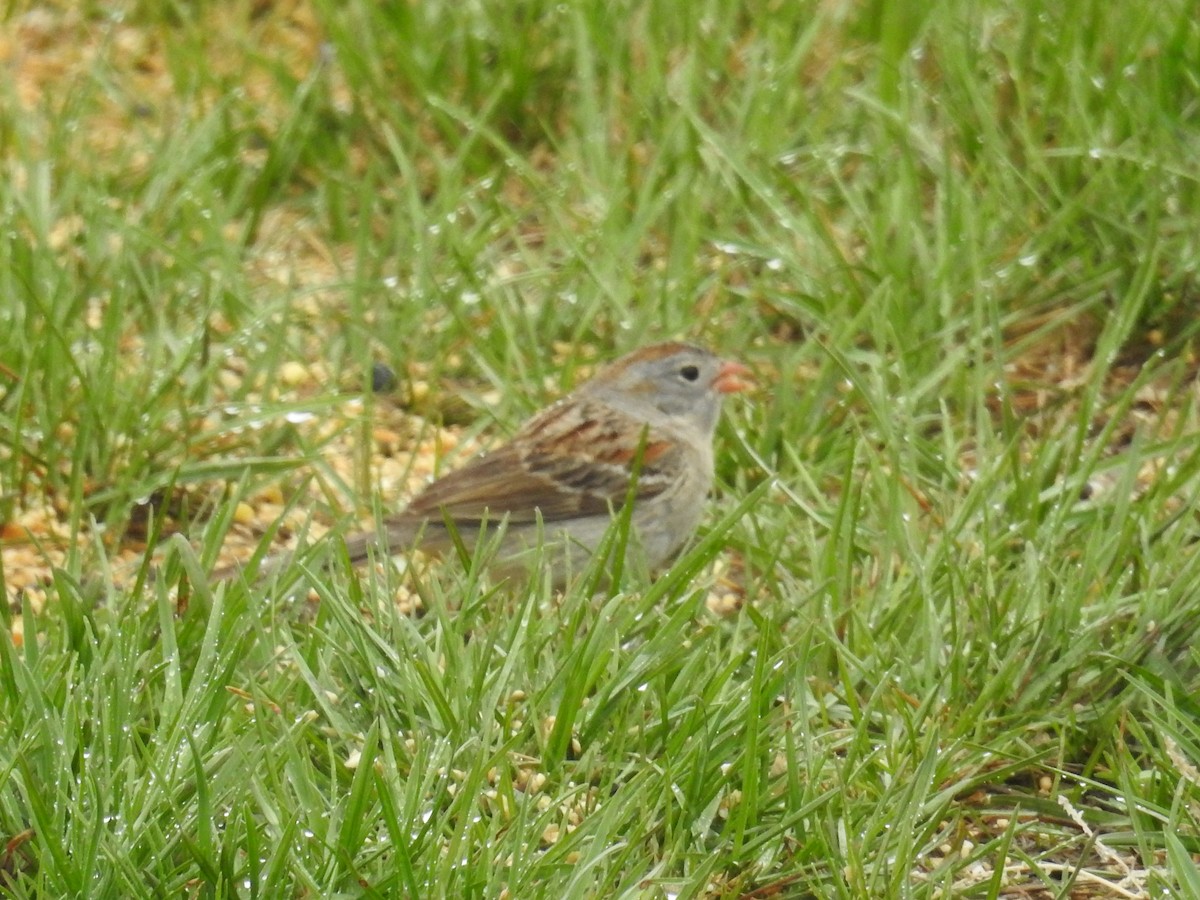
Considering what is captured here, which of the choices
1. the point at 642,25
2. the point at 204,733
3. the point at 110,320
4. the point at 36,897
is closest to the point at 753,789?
the point at 204,733

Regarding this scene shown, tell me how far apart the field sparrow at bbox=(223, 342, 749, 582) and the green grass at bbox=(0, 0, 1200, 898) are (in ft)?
0.47

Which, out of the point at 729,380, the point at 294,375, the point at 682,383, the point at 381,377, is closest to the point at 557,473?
the point at 682,383

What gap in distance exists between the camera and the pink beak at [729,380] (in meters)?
4.90

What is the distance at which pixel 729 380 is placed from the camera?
491 centimetres

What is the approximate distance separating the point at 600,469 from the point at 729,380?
39 cm

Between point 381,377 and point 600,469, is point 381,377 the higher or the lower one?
the higher one

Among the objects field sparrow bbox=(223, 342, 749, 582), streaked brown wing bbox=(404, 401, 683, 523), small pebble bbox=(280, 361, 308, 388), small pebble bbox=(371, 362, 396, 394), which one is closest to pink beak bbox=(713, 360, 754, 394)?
field sparrow bbox=(223, 342, 749, 582)

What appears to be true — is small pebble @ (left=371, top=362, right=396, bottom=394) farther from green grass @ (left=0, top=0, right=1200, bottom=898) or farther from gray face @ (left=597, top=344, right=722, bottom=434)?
gray face @ (left=597, top=344, right=722, bottom=434)

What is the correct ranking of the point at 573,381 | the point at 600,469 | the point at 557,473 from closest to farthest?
the point at 557,473 < the point at 600,469 < the point at 573,381

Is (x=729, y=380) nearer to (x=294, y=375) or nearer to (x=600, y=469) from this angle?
(x=600, y=469)

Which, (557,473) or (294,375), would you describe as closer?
(557,473)

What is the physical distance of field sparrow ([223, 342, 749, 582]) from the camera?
4.60 meters

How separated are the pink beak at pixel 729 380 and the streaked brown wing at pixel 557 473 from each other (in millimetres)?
203

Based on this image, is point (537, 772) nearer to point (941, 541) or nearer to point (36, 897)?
point (36, 897)
